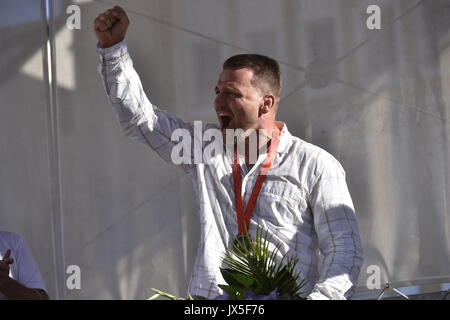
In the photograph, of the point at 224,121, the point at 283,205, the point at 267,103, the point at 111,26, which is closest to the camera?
the point at 111,26

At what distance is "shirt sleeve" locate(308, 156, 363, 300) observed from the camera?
1979 mm

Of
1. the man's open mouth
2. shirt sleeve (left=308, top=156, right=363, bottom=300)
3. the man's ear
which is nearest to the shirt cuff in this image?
the man's open mouth

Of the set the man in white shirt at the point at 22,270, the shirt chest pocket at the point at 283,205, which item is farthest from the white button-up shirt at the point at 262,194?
the man in white shirt at the point at 22,270

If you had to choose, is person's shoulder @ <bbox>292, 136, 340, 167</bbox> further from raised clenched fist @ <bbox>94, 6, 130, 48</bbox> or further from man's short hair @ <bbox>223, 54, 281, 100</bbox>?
raised clenched fist @ <bbox>94, 6, 130, 48</bbox>

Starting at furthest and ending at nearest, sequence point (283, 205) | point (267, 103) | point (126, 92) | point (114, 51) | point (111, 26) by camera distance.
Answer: point (267, 103) < point (283, 205) < point (126, 92) < point (114, 51) < point (111, 26)

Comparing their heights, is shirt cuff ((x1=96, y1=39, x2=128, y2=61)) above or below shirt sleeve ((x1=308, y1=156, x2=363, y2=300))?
above

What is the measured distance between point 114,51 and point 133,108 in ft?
0.77

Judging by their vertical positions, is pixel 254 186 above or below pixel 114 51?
below

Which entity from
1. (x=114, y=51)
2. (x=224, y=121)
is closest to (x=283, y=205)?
(x=224, y=121)

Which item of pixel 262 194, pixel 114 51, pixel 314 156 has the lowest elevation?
pixel 262 194

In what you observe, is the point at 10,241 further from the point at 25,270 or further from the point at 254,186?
the point at 254,186

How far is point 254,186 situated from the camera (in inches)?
99.6

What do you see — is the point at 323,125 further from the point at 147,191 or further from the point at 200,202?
the point at 200,202
